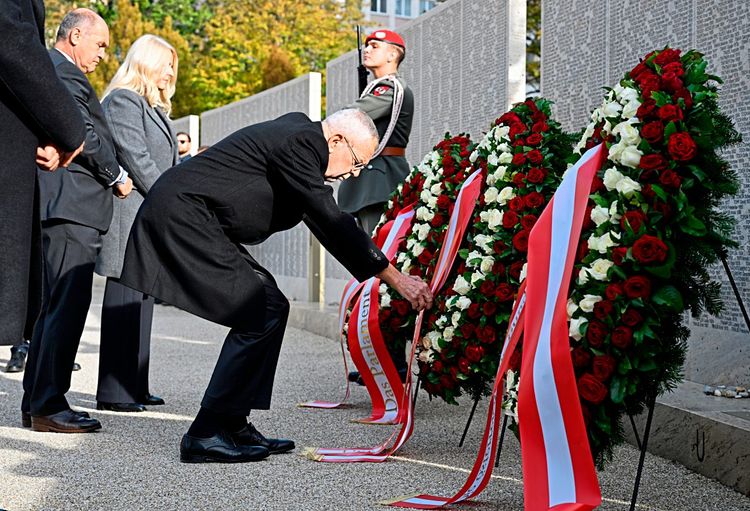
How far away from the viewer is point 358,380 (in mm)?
7168

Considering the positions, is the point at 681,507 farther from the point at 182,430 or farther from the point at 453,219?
the point at 182,430

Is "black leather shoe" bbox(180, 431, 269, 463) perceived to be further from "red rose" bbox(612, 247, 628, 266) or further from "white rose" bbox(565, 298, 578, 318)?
"red rose" bbox(612, 247, 628, 266)

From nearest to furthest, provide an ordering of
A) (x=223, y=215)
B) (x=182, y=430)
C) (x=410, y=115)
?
(x=223, y=215) → (x=182, y=430) → (x=410, y=115)

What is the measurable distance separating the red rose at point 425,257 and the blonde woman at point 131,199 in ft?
5.32

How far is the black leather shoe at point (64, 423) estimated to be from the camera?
17.4ft

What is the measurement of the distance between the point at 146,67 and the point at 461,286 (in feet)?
8.00

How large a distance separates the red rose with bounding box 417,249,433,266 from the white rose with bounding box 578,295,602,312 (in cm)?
195

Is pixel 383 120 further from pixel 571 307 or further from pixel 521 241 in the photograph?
pixel 571 307

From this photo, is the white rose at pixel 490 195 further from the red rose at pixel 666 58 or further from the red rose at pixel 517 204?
the red rose at pixel 666 58

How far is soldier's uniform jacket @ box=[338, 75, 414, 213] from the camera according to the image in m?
6.91

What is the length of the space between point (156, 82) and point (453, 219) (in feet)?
6.96

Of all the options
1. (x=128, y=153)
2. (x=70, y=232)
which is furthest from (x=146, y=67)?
(x=70, y=232)

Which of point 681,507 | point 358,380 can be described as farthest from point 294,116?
point 358,380

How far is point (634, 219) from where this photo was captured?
11.3 feet
